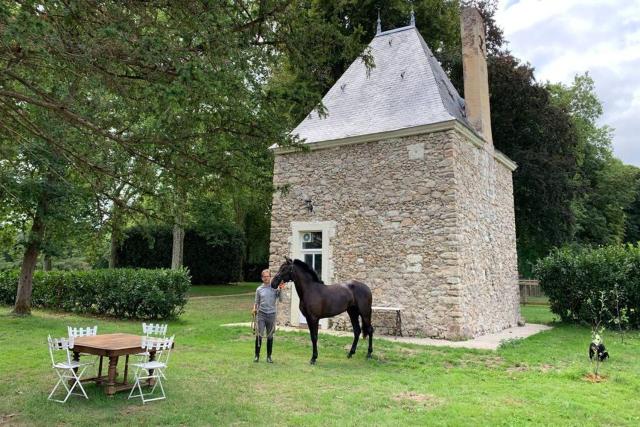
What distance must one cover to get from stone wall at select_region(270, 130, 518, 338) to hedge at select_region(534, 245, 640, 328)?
2.50 meters

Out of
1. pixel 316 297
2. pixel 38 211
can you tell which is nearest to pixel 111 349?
pixel 316 297

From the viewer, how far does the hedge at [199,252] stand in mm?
24938

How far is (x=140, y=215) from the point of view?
566 cm

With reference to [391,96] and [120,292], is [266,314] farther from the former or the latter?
[120,292]

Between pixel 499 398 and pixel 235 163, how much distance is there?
4084mm

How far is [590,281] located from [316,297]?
30.5 ft

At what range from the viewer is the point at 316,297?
7.71 metres

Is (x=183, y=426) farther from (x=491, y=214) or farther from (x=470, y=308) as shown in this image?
(x=491, y=214)

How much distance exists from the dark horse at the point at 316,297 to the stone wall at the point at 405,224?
2.35 meters

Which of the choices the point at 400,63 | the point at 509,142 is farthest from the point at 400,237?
the point at 509,142

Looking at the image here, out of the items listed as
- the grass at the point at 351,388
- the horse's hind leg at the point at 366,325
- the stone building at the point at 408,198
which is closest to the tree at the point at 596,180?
the stone building at the point at 408,198

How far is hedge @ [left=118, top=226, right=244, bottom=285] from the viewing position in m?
24.9

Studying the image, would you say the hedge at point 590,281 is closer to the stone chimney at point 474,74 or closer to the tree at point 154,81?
the stone chimney at point 474,74

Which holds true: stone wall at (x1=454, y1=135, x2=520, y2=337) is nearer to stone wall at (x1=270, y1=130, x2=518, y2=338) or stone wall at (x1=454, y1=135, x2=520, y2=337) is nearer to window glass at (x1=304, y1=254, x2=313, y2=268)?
stone wall at (x1=270, y1=130, x2=518, y2=338)
